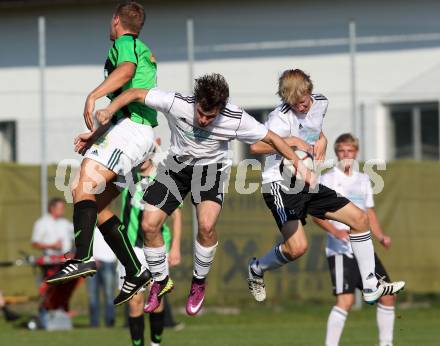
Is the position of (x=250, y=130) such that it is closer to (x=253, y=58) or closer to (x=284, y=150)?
→ (x=284, y=150)

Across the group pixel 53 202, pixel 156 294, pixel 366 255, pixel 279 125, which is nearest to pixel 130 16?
pixel 279 125

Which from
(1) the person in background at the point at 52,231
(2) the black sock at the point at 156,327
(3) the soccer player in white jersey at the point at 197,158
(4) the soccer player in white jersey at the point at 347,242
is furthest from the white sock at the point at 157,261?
(1) the person in background at the point at 52,231

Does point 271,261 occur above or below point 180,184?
below

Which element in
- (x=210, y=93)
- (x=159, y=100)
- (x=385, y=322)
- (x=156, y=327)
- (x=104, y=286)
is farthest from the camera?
(x=104, y=286)

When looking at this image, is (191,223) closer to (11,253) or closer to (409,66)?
(11,253)

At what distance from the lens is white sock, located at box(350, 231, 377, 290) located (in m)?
10.7

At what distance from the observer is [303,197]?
1076cm

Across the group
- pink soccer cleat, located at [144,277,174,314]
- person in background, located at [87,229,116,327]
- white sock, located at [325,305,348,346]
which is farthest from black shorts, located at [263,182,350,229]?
person in background, located at [87,229,116,327]

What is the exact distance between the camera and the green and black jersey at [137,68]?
1002 cm

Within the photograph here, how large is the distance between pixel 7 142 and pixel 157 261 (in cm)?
1152

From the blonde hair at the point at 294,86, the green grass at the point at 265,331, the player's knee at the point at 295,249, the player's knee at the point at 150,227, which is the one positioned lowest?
the green grass at the point at 265,331

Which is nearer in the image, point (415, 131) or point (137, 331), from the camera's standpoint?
point (137, 331)

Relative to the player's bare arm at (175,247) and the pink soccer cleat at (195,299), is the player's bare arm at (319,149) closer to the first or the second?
the pink soccer cleat at (195,299)

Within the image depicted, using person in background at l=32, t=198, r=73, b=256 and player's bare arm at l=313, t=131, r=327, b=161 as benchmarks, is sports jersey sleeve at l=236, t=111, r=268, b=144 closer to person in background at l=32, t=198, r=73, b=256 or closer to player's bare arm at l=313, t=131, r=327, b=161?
player's bare arm at l=313, t=131, r=327, b=161
